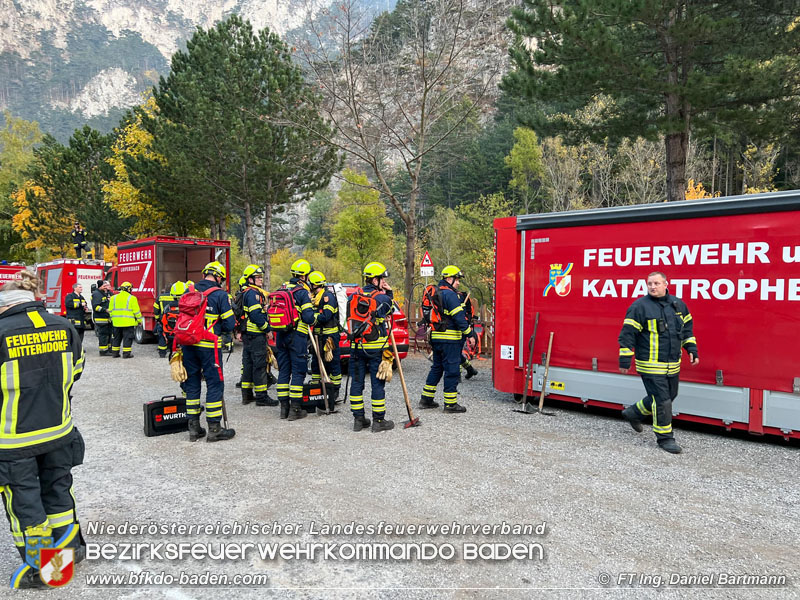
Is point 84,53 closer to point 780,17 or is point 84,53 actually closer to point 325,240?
point 325,240

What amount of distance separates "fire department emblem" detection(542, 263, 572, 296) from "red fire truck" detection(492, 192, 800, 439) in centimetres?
2

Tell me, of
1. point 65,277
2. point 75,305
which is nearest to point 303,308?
point 75,305

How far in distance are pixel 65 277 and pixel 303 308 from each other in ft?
52.6

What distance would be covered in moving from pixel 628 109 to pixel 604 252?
7083 mm

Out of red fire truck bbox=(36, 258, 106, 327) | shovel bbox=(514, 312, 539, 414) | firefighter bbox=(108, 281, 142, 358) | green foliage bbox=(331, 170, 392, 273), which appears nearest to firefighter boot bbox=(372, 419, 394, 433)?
shovel bbox=(514, 312, 539, 414)

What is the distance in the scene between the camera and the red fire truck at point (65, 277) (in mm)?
18828

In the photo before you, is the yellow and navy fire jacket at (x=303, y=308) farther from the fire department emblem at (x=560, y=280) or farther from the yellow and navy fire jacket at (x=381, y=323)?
the fire department emblem at (x=560, y=280)

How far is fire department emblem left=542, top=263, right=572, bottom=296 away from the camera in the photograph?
7.38 metres

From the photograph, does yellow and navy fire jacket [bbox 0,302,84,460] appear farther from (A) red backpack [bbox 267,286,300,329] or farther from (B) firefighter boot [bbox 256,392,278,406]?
(B) firefighter boot [bbox 256,392,278,406]

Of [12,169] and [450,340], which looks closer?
[450,340]

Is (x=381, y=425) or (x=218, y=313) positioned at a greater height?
(x=218, y=313)

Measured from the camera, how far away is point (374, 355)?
21.6 feet

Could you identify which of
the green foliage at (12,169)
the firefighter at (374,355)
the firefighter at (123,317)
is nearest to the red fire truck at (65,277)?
the firefighter at (123,317)

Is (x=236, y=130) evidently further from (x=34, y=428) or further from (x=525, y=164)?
(x=525, y=164)
